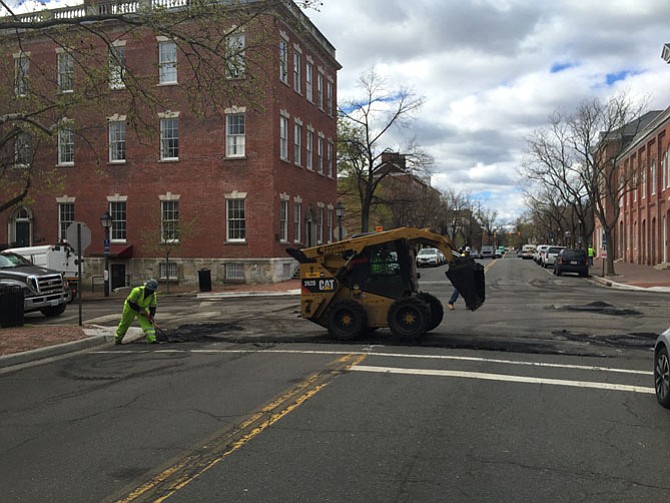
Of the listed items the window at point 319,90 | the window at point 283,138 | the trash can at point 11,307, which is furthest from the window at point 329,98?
the trash can at point 11,307

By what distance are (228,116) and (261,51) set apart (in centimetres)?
1740

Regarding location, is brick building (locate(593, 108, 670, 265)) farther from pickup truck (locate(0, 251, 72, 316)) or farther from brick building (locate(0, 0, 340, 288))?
pickup truck (locate(0, 251, 72, 316))

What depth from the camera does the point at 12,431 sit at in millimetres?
6102

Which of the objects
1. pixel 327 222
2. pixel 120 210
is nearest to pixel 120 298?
pixel 120 210

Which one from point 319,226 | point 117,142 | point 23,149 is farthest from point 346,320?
point 319,226

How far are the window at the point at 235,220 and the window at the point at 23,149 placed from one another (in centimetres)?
925

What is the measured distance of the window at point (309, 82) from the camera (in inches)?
1377

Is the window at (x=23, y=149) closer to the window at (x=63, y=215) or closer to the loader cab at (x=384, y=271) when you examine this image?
the window at (x=63, y=215)

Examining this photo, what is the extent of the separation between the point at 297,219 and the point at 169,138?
806 cm

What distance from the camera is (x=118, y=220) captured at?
32.6 metres

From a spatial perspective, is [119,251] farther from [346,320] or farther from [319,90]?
[346,320]

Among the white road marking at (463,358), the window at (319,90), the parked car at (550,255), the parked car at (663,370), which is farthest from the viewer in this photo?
the parked car at (550,255)

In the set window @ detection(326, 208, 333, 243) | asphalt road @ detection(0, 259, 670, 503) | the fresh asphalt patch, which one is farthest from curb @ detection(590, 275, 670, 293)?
window @ detection(326, 208, 333, 243)

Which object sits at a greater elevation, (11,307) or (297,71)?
(297,71)
